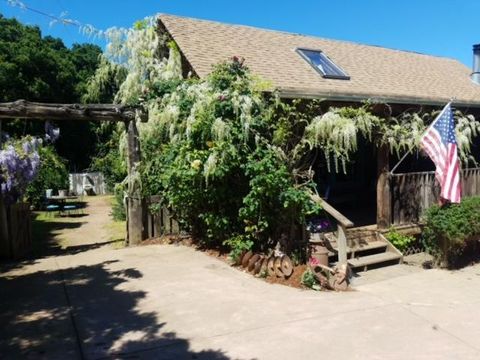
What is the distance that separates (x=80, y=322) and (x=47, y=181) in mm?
15691

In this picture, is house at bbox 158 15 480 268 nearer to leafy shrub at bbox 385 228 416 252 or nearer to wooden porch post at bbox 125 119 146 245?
leafy shrub at bbox 385 228 416 252

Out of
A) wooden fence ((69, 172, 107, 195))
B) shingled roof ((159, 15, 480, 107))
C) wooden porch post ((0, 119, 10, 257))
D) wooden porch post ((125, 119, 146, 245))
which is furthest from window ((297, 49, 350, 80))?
wooden fence ((69, 172, 107, 195))

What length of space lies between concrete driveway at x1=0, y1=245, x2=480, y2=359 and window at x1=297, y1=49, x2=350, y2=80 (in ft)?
17.7

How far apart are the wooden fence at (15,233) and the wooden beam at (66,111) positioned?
1.66m

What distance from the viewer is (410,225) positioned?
9.30m

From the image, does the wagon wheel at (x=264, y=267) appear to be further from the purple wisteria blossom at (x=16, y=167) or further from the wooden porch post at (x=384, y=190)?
the purple wisteria blossom at (x=16, y=167)

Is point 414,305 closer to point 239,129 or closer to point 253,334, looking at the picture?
point 253,334

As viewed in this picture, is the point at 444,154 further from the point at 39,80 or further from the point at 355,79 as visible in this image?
the point at 39,80

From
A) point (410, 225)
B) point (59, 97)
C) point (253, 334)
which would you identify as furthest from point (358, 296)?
point (59, 97)

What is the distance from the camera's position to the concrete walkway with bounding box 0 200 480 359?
4.23m

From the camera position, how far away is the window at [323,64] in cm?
1073

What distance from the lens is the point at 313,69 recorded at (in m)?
10.8

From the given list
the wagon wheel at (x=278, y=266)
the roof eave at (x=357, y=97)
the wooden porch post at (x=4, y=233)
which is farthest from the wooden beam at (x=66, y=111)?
the wagon wheel at (x=278, y=266)

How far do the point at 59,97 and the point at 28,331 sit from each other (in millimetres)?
23851
